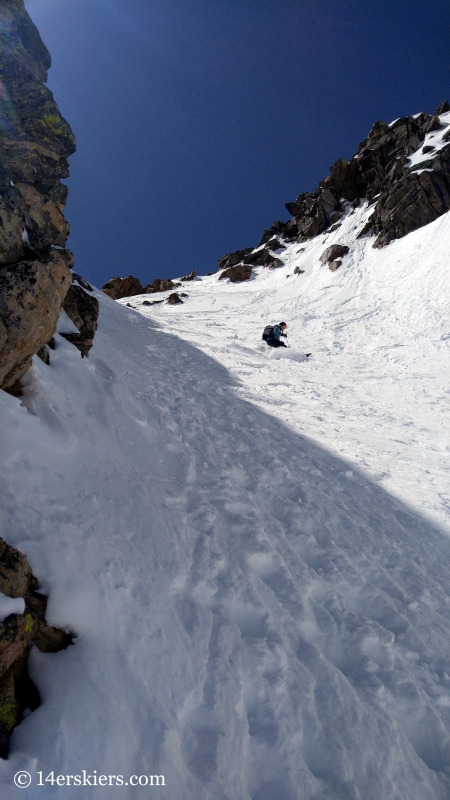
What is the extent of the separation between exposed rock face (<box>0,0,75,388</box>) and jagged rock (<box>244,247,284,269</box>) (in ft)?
106

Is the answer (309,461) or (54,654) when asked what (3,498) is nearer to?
(54,654)

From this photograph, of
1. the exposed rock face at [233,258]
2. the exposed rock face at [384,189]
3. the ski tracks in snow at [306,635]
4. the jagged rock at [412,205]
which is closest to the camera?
the ski tracks in snow at [306,635]

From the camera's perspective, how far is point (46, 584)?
3.35 meters

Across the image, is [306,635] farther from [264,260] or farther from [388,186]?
[264,260]

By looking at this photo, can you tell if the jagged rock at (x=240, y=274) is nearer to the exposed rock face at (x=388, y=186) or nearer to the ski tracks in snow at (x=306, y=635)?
the exposed rock face at (x=388, y=186)

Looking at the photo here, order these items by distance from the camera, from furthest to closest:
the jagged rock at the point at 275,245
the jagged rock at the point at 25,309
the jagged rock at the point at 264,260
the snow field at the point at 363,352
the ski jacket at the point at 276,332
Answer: the jagged rock at the point at 275,245 → the jagged rock at the point at 264,260 → the ski jacket at the point at 276,332 → the snow field at the point at 363,352 → the jagged rock at the point at 25,309

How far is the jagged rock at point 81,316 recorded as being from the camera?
25.4ft

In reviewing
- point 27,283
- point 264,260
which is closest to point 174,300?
point 264,260

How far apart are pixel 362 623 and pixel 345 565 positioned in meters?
0.88

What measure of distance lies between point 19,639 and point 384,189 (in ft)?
150

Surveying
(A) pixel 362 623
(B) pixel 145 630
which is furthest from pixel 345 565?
(B) pixel 145 630

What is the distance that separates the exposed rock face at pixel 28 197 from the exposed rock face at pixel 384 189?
85.2 feet

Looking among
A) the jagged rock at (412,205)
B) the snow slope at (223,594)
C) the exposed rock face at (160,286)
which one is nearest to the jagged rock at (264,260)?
the exposed rock face at (160,286)

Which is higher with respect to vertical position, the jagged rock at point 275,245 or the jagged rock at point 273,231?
the jagged rock at point 273,231
